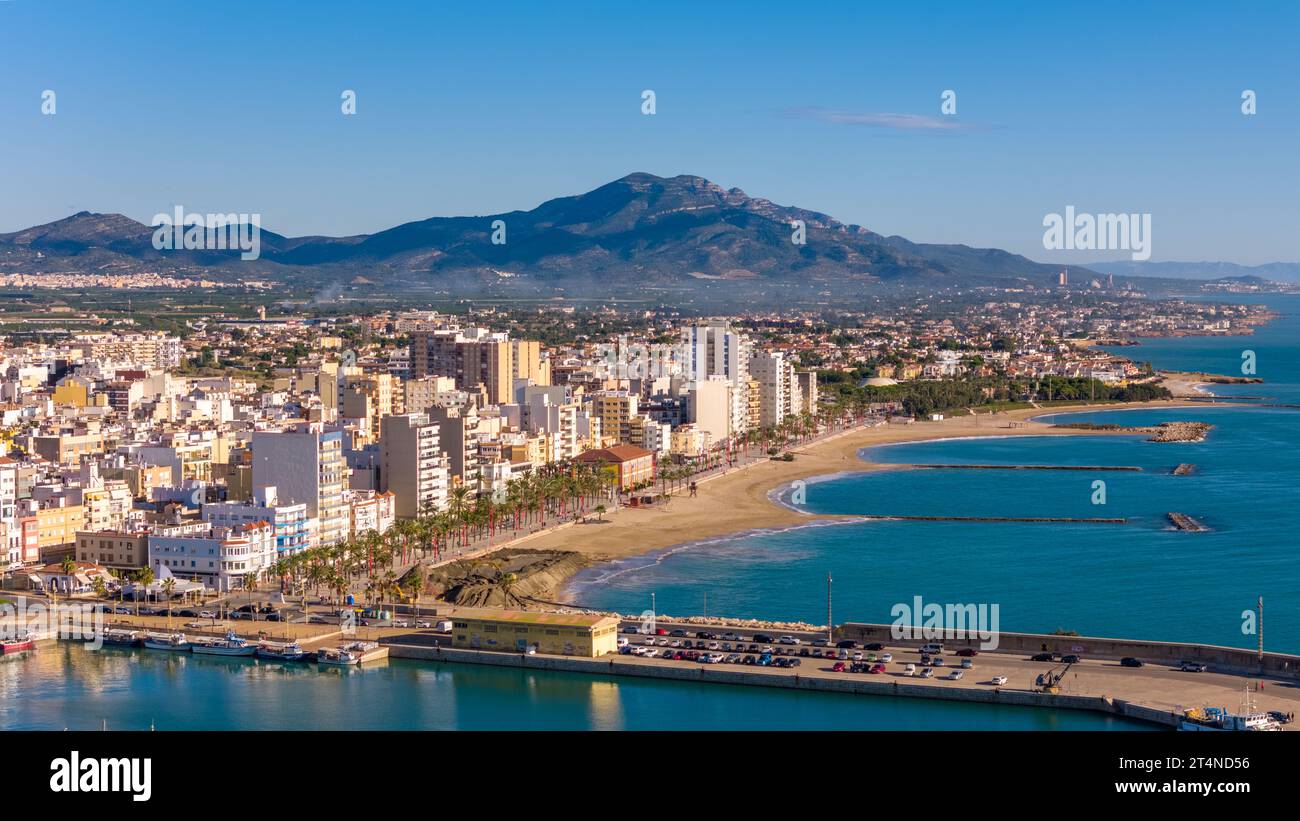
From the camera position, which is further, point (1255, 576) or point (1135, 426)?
point (1135, 426)

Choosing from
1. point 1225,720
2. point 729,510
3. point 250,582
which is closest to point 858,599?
point 1225,720

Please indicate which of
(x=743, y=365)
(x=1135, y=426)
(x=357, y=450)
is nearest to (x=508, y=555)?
(x=357, y=450)

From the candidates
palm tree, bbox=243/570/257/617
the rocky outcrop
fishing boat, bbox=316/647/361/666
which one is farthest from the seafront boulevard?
palm tree, bbox=243/570/257/617

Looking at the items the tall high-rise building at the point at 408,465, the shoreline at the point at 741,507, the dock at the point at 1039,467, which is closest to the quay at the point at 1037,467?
the dock at the point at 1039,467

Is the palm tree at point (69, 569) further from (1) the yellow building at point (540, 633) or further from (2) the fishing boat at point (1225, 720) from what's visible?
(2) the fishing boat at point (1225, 720)
